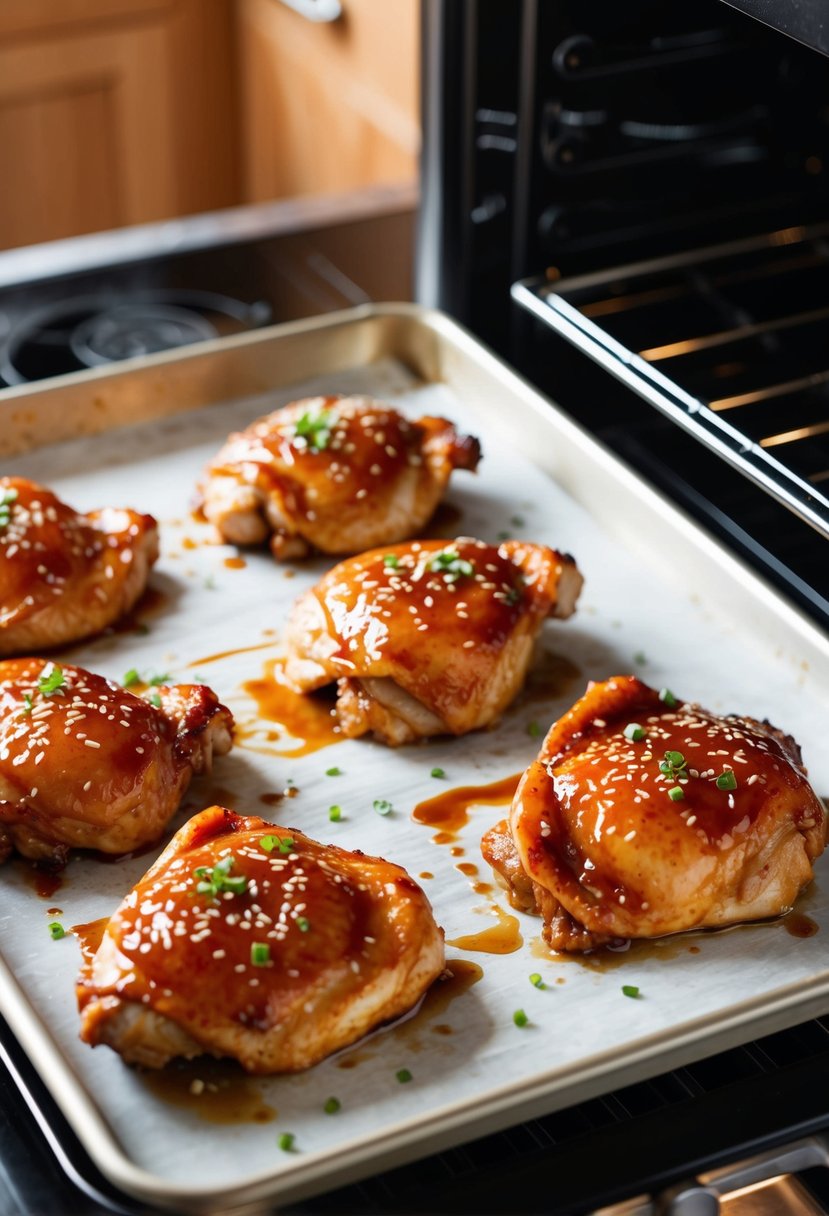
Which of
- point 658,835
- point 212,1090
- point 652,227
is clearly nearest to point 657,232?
point 652,227

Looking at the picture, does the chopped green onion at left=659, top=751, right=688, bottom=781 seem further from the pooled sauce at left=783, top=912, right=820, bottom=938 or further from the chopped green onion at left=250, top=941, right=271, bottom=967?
the chopped green onion at left=250, top=941, right=271, bottom=967

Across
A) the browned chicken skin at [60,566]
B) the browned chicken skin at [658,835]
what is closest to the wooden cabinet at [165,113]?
the browned chicken skin at [60,566]

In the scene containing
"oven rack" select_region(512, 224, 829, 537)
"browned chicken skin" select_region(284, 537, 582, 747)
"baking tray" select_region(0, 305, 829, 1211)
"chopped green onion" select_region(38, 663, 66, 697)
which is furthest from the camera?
"oven rack" select_region(512, 224, 829, 537)

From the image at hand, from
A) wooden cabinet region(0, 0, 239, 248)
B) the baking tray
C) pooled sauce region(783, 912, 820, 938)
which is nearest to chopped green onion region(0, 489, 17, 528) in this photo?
the baking tray

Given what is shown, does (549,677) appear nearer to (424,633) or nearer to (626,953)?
(424,633)

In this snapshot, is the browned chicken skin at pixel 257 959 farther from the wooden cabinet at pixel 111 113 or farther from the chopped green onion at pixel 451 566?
the wooden cabinet at pixel 111 113

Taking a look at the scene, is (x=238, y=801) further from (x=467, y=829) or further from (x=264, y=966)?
(x=264, y=966)
